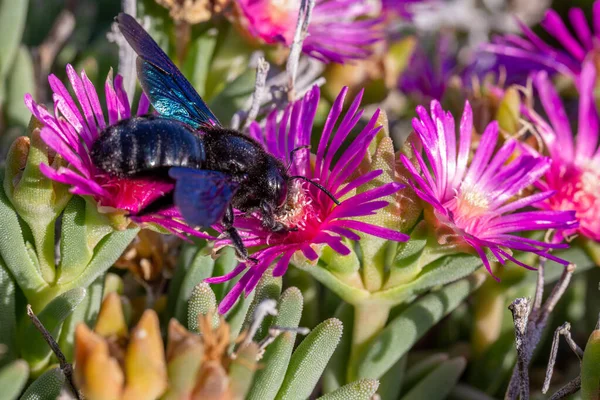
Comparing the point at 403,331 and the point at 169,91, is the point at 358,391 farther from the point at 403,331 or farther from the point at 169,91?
the point at 169,91

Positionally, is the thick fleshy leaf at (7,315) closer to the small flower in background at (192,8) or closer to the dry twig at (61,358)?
the dry twig at (61,358)

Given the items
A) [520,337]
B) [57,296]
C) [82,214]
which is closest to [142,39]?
[82,214]

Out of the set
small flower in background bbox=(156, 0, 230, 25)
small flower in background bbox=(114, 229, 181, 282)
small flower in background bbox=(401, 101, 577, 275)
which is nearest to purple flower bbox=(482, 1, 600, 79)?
small flower in background bbox=(401, 101, 577, 275)

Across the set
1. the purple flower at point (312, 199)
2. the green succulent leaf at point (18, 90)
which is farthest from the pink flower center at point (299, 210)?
the green succulent leaf at point (18, 90)

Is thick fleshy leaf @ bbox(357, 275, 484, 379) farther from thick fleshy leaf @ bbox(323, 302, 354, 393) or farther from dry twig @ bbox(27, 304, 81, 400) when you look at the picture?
dry twig @ bbox(27, 304, 81, 400)

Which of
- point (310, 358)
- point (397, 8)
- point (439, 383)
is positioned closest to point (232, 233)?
point (310, 358)
